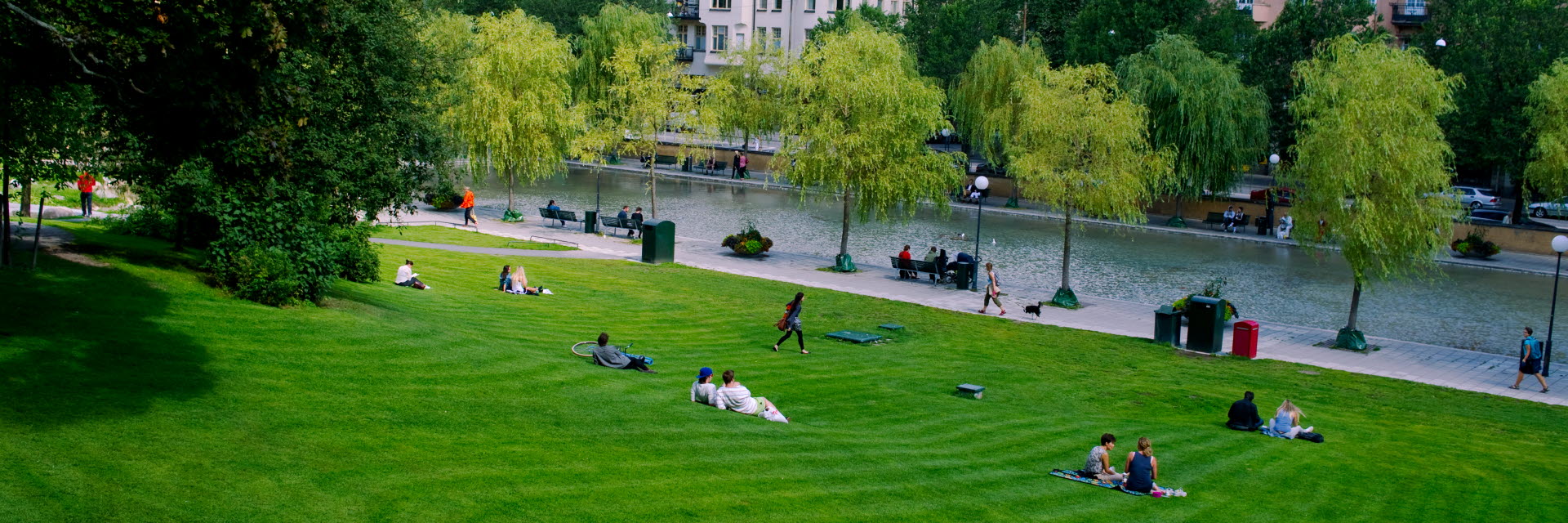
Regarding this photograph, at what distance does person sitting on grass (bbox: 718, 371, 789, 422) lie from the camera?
17156 millimetres

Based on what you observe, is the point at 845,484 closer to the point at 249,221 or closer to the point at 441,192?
the point at 249,221

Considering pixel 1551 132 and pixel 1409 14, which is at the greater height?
pixel 1409 14

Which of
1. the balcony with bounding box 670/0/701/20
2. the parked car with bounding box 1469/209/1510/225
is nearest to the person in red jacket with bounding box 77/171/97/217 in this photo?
the parked car with bounding box 1469/209/1510/225

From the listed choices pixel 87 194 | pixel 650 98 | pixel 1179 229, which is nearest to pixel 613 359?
pixel 87 194

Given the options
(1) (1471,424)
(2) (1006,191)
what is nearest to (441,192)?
(1) (1471,424)

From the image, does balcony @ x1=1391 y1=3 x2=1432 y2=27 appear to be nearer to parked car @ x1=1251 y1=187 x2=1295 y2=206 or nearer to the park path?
parked car @ x1=1251 y1=187 x2=1295 y2=206

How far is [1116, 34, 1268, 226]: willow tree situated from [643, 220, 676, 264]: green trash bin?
840 inches

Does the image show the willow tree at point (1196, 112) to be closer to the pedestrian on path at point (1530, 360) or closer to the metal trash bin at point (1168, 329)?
the metal trash bin at point (1168, 329)

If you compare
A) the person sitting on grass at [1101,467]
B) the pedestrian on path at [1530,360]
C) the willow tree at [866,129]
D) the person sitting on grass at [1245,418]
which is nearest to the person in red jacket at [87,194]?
the willow tree at [866,129]

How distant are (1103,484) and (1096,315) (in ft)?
50.4

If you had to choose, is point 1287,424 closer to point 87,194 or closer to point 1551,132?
point 87,194

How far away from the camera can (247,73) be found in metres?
17.6

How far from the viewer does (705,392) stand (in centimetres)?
1742

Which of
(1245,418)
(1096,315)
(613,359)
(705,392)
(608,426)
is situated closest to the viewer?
(608,426)
